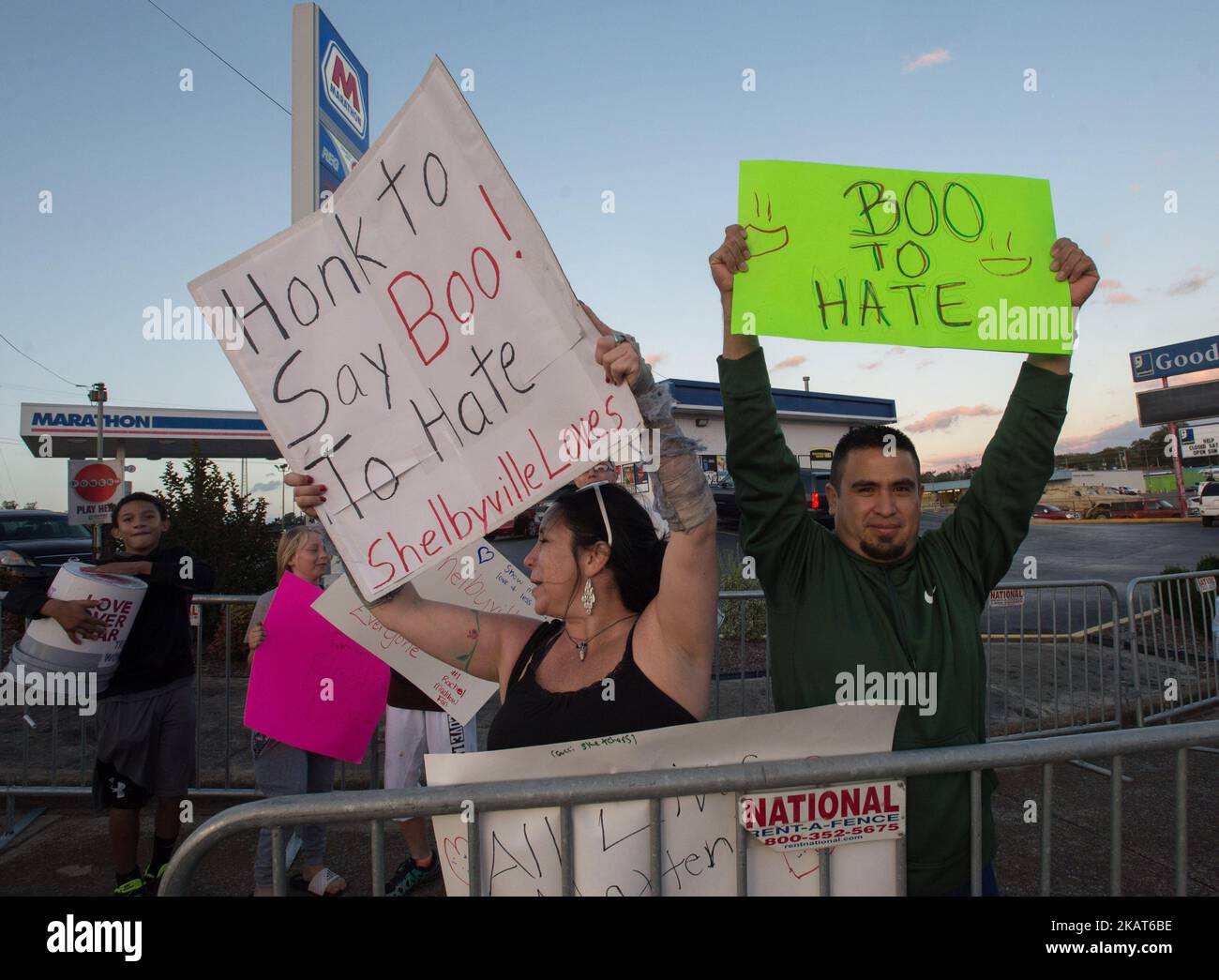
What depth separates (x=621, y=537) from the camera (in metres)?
2.12

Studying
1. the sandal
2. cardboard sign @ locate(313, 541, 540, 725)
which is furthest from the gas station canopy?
cardboard sign @ locate(313, 541, 540, 725)

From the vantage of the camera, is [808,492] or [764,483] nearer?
[764,483]

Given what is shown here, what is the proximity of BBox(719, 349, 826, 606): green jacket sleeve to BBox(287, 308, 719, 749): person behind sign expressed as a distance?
0.13 meters

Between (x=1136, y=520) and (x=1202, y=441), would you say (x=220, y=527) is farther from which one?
(x=1202, y=441)

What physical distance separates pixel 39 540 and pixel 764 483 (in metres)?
14.5

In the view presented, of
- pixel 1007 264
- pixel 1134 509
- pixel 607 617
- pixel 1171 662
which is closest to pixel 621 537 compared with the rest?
pixel 607 617

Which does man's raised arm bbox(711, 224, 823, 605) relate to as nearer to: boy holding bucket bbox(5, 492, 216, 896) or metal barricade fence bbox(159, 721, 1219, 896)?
metal barricade fence bbox(159, 721, 1219, 896)

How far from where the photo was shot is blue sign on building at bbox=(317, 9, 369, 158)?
12.3ft

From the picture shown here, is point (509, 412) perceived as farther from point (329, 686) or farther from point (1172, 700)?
point (1172, 700)

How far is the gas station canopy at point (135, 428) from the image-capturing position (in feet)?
77.5

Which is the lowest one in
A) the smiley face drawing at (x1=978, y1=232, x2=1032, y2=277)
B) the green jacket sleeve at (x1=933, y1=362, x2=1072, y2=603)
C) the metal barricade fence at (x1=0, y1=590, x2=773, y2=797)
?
the metal barricade fence at (x1=0, y1=590, x2=773, y2=797)

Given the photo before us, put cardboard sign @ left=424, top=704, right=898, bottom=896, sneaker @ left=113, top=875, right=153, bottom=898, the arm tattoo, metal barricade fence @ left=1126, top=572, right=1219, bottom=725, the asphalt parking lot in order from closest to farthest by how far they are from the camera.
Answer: cardboard sign @ left=424, top=704, right=898, bottom=896 → the arm tattoo → sneaker @ left=113, top=875, right=153, bottom=898 → metal barricade fence @ left=1126, top=572, right=1219, bottom=725 → the asphalt parking lot

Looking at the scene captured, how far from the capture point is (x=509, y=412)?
1.79 metres

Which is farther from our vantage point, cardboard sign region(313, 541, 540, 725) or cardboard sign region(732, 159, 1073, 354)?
cardboard sign region(313, 541, 540, 725)
